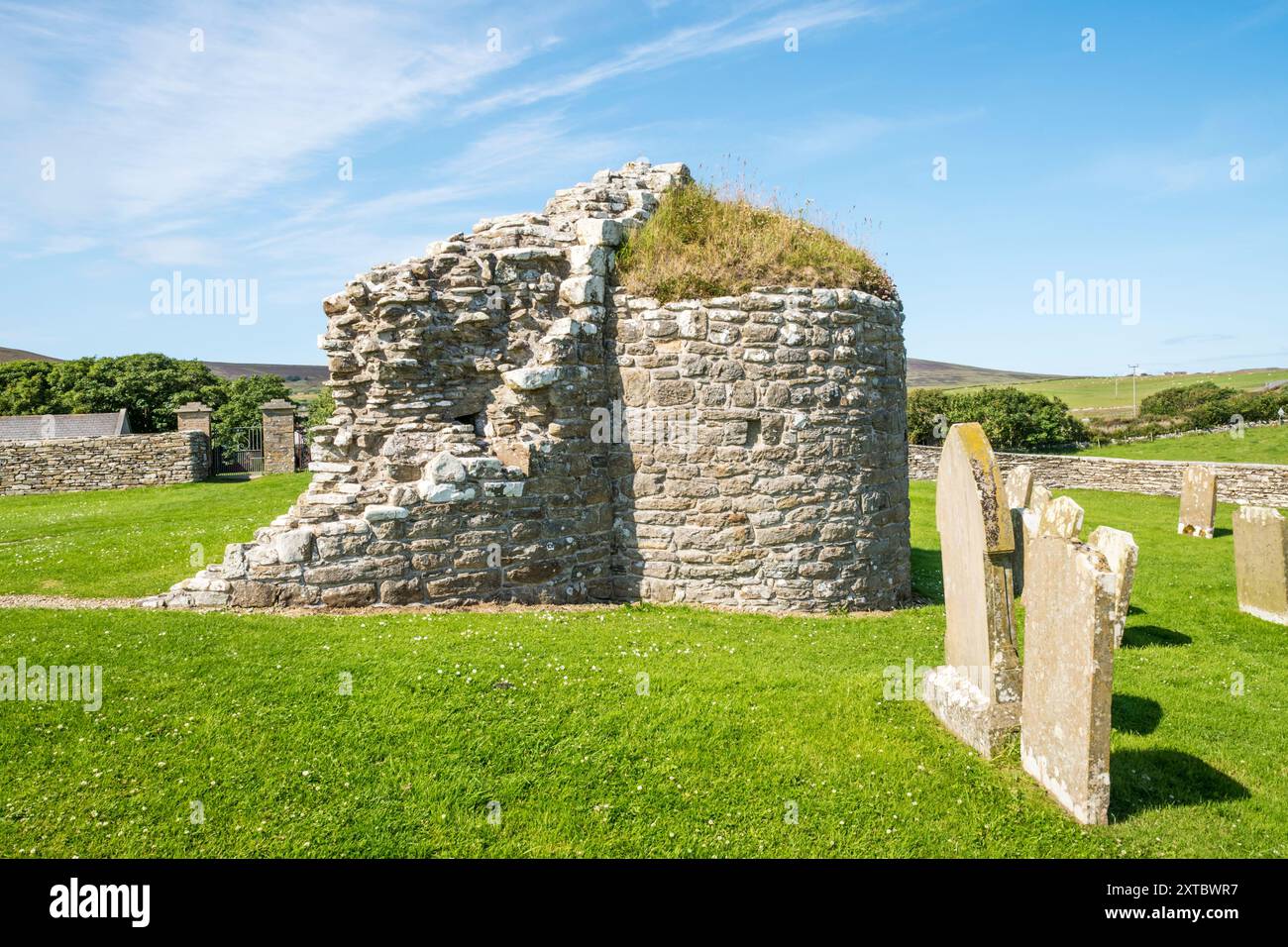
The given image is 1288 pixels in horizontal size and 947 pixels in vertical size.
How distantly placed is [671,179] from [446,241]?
12.3 ft

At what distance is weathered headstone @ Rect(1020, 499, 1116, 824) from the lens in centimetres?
474

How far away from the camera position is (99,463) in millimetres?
27156

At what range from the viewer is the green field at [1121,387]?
73812 mm

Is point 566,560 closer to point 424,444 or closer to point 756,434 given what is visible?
point 424,444

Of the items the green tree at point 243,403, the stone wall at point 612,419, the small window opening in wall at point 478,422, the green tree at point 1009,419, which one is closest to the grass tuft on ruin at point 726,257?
the stone wall at point 612,419

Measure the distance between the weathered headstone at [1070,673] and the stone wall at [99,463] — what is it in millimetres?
28900

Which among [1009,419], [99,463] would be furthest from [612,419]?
[1009,419]

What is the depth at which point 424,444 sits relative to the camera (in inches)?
399

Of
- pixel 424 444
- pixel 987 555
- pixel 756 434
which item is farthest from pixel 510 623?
pixel 987 555

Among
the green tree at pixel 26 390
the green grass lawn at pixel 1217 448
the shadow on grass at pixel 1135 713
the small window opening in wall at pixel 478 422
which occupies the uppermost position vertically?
the green tree at pixel 26 390

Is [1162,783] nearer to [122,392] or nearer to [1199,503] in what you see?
[1199,503]

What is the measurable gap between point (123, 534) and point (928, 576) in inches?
601

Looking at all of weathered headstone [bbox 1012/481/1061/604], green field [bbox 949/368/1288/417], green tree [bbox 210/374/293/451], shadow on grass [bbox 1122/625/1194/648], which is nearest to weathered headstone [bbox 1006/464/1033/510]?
weathered headstone [bbox 1012/481/1061/604]

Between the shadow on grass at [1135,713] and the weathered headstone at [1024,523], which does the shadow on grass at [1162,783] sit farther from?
the weathered headstone at [1024,523]
